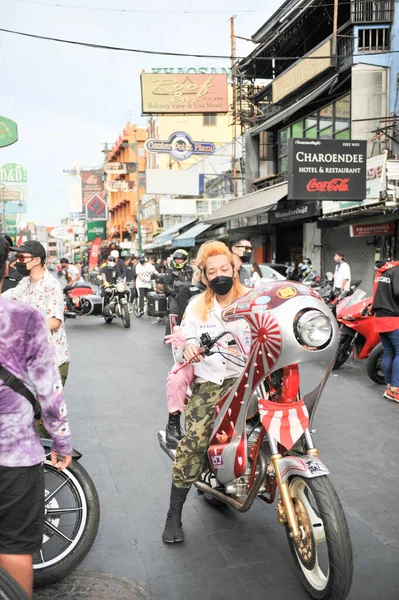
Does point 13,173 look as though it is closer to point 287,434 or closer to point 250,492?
point 250,492

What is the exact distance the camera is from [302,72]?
62.6 ft

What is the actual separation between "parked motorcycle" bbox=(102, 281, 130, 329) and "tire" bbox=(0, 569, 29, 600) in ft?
39.2

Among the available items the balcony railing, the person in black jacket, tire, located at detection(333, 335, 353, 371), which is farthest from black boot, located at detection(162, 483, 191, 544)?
the balcony railing

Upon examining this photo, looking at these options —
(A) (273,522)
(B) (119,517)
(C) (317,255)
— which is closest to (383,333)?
(A) (273,522)

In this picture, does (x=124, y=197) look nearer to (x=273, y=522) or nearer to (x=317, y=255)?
(x=317, y=255)

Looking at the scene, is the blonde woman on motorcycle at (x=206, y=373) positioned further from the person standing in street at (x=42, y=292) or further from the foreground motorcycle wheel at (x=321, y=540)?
the person standing in street at (x=42, y=292)

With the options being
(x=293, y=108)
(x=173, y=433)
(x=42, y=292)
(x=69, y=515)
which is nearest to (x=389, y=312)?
(x=173, y=433)

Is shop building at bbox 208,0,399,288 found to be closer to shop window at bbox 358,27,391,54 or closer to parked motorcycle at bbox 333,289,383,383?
shop window at bbox 358,27,391,54

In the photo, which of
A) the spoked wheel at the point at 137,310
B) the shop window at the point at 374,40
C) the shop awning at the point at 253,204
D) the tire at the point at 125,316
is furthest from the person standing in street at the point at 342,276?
the shop window at the point at 374,40

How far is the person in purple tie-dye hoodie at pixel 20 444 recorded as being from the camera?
2049 millimetres

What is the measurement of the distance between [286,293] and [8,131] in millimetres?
13612

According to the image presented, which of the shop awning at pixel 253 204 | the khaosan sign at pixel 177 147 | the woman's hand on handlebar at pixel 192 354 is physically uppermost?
the khaosan sign at pixel 177 147

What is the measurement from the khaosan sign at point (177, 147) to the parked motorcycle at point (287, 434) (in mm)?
24627

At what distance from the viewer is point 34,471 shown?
211cm
